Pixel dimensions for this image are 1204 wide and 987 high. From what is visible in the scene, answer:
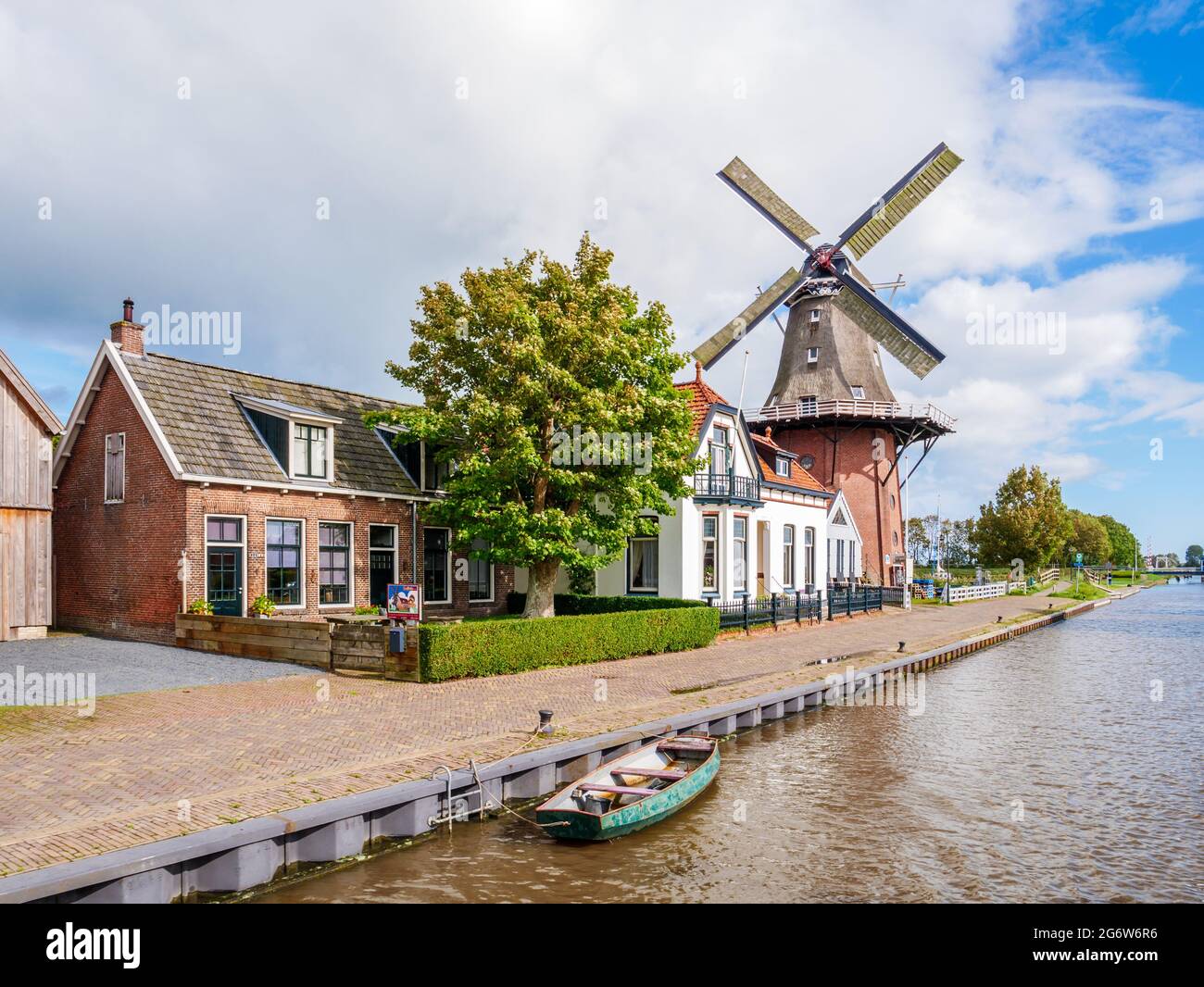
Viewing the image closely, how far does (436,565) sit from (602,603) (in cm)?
517

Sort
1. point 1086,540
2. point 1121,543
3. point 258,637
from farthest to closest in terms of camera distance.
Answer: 1. point 1121,543
2. point 1086,540
3. point 258,637

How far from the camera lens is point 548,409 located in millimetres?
21531

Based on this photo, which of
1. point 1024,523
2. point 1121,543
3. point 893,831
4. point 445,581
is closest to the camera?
point 893,831

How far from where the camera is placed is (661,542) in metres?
28.4

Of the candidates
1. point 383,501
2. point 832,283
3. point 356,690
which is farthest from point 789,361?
point 356,690

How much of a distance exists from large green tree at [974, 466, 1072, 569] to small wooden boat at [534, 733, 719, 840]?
62200 millimetres

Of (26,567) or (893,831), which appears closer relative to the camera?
(893,831)

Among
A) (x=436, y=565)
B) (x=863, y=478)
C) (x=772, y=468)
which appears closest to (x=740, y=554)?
(x=772, y=468)

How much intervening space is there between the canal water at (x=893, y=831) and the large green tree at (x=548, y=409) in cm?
739

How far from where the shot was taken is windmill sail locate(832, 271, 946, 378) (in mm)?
41000

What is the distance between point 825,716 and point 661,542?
11642 mm

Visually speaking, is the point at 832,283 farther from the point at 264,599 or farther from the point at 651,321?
the point at 264,599

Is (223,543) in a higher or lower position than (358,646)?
higher

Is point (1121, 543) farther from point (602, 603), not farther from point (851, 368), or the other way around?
point (602, 603)
